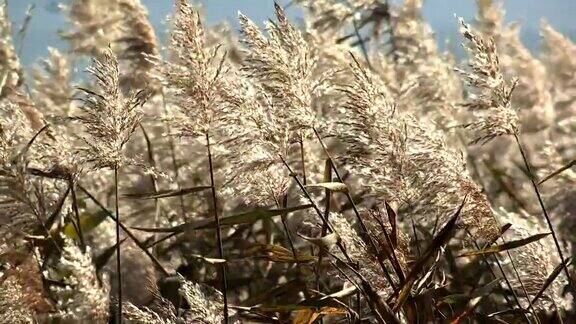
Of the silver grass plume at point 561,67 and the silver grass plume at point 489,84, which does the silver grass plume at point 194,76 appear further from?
the silver grass plume at point 561,67

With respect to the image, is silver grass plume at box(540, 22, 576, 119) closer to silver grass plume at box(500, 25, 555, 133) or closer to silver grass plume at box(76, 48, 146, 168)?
silver grass plume at box(500, 25, 555, 133)

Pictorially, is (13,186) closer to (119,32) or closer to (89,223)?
(89,223)

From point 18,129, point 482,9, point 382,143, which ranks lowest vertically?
point 382,143

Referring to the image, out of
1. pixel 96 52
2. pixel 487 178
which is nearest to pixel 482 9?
pixel 487 178

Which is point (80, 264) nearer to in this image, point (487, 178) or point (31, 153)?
point (31, 153)

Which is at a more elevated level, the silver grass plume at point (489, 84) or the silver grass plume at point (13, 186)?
the silver grass plume at point (489, 84)

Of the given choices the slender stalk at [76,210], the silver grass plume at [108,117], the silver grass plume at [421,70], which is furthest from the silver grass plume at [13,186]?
the silver grass plume at [421,70]
